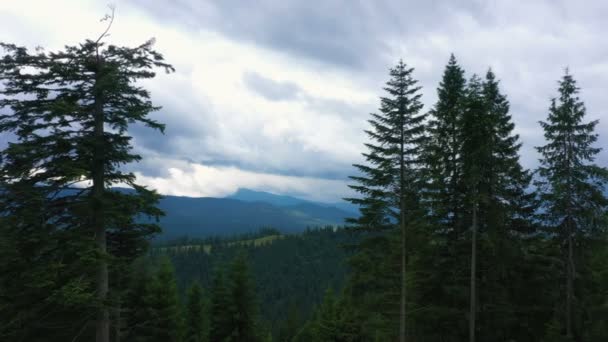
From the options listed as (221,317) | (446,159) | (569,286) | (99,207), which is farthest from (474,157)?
(221,317)

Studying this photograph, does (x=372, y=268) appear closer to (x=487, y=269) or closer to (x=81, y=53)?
(x=487, y=269)

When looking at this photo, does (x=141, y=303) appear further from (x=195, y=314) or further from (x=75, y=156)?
(x=75, y=156)

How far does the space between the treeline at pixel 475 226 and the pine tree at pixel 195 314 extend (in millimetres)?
21195

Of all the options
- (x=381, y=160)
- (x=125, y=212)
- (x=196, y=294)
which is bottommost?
(x=196, y=294)

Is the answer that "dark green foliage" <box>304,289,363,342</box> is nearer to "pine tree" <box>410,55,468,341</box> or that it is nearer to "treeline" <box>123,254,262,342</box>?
"treeline" <box>123,254,262,342</box>

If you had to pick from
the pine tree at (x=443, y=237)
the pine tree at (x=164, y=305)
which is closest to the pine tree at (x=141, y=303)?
the pine tree at (x=164, y=305)

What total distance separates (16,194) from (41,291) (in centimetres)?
307

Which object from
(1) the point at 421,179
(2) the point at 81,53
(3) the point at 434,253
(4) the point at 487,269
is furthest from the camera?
(3) the point at 434,253

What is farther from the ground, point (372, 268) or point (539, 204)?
point (539, 204)


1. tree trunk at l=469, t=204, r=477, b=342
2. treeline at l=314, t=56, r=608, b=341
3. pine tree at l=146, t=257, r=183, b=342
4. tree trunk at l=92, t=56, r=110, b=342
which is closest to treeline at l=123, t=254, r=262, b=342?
pine tree at l=146, t=257, r=183, b=342

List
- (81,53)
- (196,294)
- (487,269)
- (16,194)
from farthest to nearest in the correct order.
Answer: (196,294)
(487,269)
(81,53)
(16,194)

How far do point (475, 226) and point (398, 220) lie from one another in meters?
3.89

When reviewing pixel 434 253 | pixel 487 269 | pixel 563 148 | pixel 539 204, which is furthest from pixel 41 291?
pixel 563 148

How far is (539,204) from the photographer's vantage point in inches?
840
